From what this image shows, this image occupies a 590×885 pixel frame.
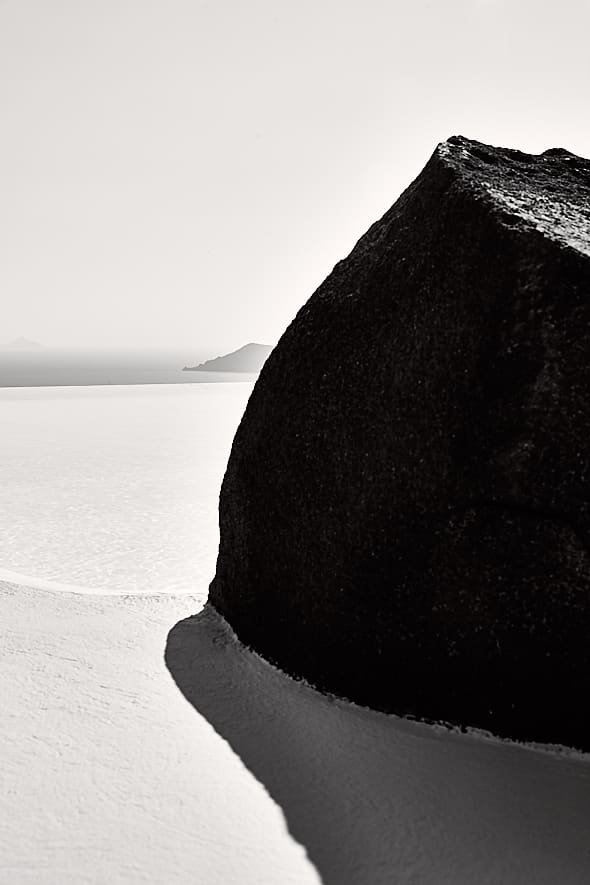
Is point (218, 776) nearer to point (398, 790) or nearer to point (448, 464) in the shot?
point (398, 790)

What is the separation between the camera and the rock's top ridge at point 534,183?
7.41 ft

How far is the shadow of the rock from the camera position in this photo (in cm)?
181

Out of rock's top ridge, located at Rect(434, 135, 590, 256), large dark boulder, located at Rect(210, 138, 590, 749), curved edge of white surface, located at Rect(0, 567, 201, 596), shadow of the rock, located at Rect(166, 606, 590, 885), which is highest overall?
rock's top ridge, located at Rect(434, 135, 590, 256)

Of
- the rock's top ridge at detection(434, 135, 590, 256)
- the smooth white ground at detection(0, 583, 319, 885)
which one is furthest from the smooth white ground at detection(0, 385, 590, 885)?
the rock's top ridge at detection(434, 135, 590, 256)

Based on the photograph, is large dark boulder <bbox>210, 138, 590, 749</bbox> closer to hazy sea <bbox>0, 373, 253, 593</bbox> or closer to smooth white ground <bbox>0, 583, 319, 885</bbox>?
smooth white ground <bbox>0, 583, 319, 885</bbox>

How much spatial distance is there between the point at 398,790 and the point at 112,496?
4.73m

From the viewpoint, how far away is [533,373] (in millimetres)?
2125

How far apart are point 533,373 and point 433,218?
26.0 inches

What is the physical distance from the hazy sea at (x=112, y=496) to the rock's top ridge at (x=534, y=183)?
7.86ft

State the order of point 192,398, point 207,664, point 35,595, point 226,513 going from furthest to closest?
point 192,398, point 35,595, point 226,513, point 207,664

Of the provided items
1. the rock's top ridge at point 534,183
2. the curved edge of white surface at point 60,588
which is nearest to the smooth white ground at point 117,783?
the curved edge of white surface at point 60,588

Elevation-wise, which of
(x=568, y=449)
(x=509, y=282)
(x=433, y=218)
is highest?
(x=433, y=218)

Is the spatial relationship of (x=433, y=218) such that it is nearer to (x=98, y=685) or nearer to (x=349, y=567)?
(x=349, y=567)

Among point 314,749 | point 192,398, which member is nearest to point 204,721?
point 314,749
